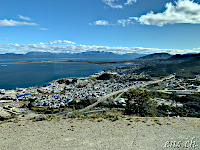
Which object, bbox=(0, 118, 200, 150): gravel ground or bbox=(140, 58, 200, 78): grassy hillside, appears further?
bbox=(140, 58, 200, 78): grassy hillside

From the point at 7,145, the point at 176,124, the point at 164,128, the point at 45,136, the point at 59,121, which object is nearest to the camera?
the point at 7,145

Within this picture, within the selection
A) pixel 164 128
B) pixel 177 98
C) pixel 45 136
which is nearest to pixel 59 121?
pixel 45 136

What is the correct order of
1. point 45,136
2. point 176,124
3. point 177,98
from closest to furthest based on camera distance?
point 45,136, point 176,124, point 177,98

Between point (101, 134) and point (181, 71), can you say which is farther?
point (181, 71)

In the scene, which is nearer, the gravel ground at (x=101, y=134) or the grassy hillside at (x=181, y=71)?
the gravel ground at (x=101, y=134)

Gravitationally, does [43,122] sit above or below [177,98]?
above

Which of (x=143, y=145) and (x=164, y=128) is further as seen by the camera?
(x=164, y=128)

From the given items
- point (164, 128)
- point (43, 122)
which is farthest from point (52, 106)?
point (164, 128)

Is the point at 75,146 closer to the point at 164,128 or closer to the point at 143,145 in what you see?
the point at 143,145
